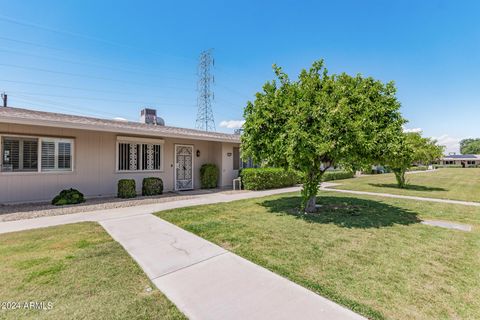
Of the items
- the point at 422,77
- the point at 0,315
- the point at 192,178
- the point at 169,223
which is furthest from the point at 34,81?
the point at 422,77

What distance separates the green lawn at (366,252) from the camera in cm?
273

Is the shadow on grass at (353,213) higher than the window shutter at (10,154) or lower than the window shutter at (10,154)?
lower

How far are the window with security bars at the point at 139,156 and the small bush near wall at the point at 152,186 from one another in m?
0.91

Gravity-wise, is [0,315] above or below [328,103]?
below

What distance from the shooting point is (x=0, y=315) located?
242 centimetres

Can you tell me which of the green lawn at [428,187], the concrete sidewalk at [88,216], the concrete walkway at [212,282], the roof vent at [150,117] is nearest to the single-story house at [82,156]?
the concrete sidewalk at [88,216]

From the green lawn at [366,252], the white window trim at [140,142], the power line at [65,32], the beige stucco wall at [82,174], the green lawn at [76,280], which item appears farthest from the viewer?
the power line at [65,32]

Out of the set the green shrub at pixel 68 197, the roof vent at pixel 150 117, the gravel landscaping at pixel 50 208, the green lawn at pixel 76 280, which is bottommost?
the green lawn at pixel 76 280

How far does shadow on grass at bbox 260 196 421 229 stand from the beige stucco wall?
6.09 meters

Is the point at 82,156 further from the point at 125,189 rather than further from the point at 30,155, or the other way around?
the point at 125,189

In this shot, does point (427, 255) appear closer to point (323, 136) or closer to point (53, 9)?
point (323, 136)

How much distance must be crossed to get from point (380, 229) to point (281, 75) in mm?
5413

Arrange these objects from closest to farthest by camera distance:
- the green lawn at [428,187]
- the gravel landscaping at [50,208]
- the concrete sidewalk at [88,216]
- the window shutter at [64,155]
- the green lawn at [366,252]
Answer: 1. the green lawn at [366,252]
2. the concrete sidewalk at [88,216]
3. the gravel landscaping at [50,208]
4. the window shutter at [64,155]
5. the green lawn at [428,187]

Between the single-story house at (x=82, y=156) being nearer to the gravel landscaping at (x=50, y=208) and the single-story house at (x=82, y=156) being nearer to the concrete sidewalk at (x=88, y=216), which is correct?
the gravel landscaping at (x=50, y=208)
